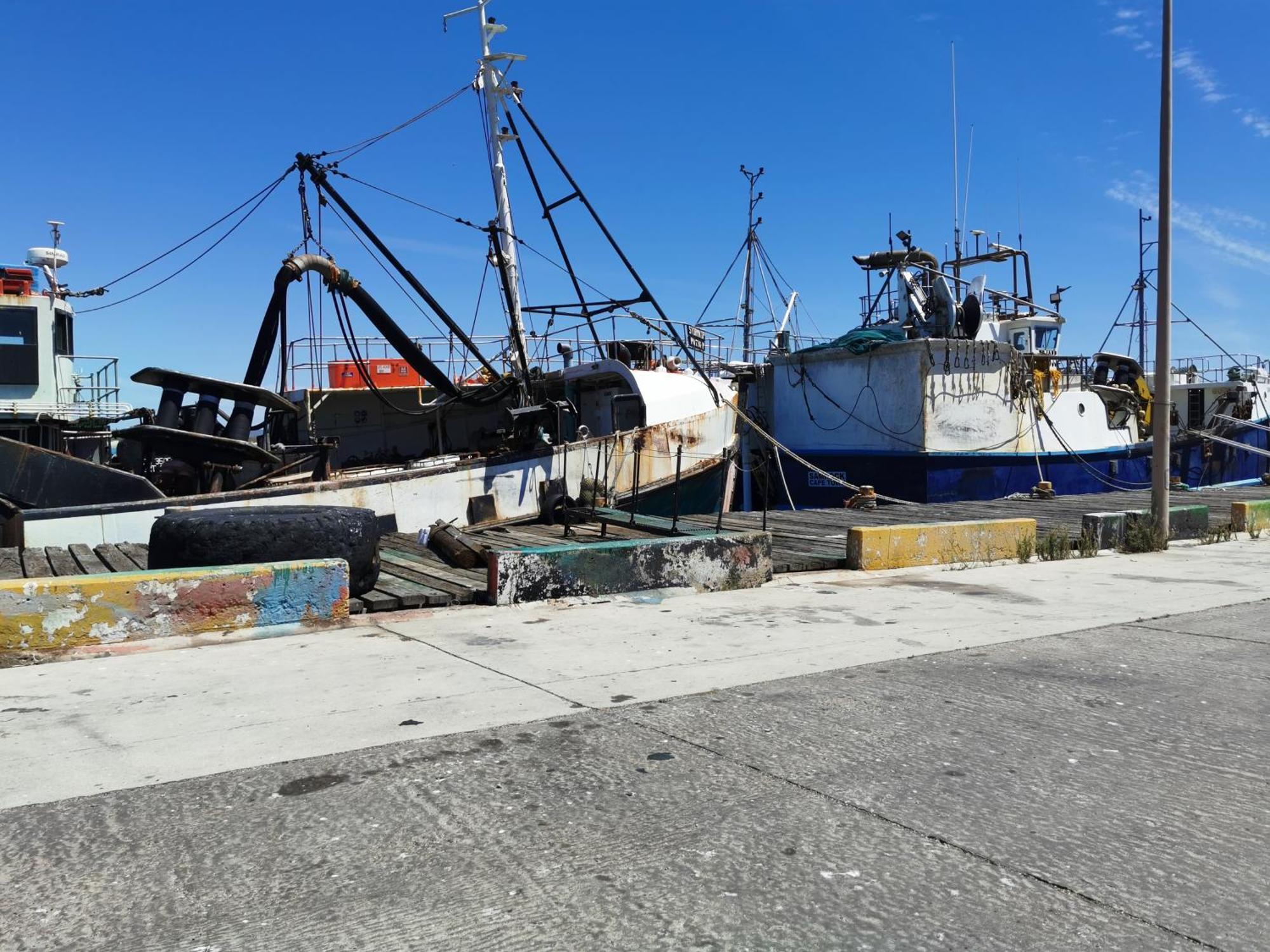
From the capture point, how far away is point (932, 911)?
2.43 meters

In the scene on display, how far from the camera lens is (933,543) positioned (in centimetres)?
950

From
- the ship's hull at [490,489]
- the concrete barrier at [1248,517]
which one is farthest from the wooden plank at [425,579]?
the concrete barrier at [1248,517]

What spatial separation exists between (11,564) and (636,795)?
304 inches

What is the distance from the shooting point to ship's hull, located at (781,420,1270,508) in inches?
785

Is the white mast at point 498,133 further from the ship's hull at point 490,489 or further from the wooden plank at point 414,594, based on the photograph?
the wooden plank at point 414,594

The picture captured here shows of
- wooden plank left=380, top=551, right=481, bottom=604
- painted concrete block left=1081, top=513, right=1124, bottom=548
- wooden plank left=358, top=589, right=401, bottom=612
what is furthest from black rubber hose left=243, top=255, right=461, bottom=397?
painted concrete block left=1081, top=513, right=1124, bottom=548

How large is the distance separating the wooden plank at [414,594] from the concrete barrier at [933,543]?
415cm

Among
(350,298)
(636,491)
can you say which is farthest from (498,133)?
(636,491)

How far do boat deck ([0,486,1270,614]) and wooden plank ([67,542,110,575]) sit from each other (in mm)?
11

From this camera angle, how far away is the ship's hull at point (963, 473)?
65.4 ft

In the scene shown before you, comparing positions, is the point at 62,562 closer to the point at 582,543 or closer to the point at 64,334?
the point at 582,543

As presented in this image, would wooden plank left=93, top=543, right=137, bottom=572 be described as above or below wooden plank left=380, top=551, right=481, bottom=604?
above

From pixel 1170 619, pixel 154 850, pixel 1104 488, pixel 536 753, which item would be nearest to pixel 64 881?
pixel 154 850

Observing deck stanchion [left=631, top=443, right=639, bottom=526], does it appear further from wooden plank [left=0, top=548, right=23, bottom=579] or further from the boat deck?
wooden plank [left=0, top=548, right=23, bottom=579]
